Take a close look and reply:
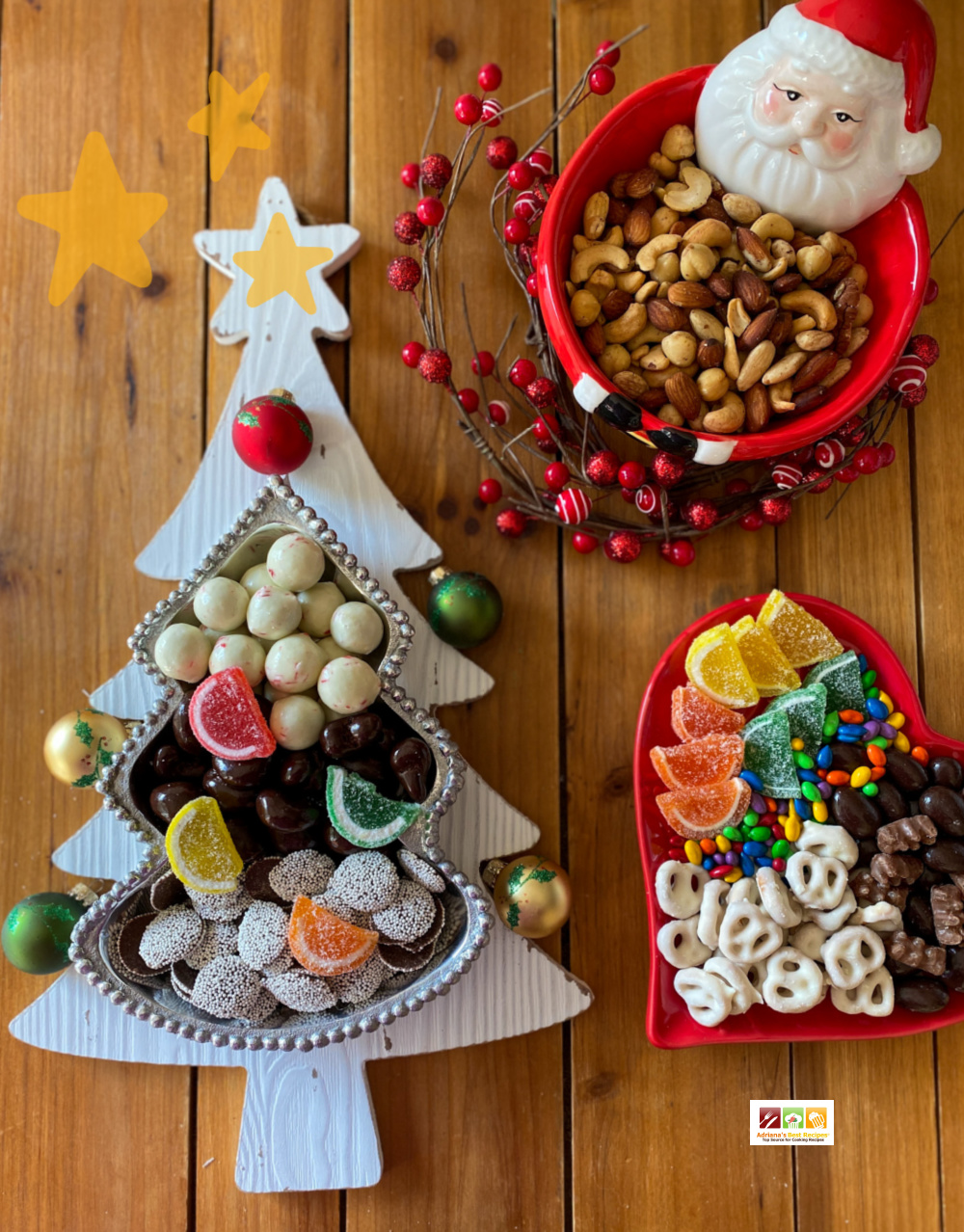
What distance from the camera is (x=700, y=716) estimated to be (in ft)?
2.89

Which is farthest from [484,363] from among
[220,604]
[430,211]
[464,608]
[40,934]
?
[40,934]

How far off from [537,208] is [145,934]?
0.77 meters

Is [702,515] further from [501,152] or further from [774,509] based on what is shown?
[501,152]

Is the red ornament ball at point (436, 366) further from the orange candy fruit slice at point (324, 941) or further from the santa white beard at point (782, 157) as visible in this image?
the orange candy fruit slice at point (324, 941)

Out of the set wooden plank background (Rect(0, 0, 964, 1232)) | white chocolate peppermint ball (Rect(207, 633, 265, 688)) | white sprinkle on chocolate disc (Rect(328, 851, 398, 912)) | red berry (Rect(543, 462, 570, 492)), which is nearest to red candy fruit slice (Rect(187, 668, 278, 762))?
white chocolate peppermint ball (Rect(207, 633, 265, 688))

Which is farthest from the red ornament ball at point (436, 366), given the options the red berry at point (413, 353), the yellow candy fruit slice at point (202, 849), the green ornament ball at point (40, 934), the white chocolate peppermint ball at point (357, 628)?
the green ornament ball at point (40, 934)

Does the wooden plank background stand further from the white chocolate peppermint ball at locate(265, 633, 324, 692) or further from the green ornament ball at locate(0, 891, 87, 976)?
the white chocolate peppermint ball at locate(265, 633, 324, 692)

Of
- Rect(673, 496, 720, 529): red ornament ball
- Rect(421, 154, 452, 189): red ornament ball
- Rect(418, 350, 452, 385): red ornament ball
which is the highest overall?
Rect(421, 154, 452, 189): red ornament ball

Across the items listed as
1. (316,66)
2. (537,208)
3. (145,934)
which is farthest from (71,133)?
(145,934)

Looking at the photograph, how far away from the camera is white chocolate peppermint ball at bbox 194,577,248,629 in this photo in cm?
79

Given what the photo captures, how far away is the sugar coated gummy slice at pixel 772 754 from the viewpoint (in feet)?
2.83

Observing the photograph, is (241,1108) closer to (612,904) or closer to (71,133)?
(612,904)

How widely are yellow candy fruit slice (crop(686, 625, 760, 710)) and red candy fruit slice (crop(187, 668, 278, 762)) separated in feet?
1.33

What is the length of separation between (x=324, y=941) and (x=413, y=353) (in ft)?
1.85
